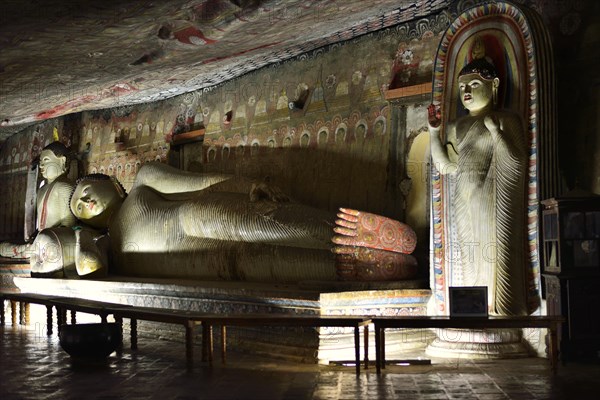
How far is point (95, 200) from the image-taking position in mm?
9102

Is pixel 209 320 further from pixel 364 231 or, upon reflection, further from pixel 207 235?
pixel 207 235

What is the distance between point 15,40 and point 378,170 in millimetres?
3331

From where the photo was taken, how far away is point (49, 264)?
8.72 metres

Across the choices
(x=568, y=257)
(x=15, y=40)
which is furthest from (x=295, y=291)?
(x=15, y=40)

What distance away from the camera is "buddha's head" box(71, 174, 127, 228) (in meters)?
9.12

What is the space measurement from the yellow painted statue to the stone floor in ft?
2.11

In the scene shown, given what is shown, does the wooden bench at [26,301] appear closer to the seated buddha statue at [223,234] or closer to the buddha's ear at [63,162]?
the seated buddha statue at [223,234]

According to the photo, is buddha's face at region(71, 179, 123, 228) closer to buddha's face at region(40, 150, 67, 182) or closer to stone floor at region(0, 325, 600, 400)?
buddha's face at region(40, 150, 67, 182)

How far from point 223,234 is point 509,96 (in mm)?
2782

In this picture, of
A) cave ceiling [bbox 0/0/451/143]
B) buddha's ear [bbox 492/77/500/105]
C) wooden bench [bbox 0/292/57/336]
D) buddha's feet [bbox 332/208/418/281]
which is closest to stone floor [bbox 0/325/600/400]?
buddha's feet [bbox 332/208/418/281]

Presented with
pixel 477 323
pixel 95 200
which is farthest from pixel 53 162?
pixel 477 323

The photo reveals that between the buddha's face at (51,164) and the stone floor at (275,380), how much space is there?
4451 mm

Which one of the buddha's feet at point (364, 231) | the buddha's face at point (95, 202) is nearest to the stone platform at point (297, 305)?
the buddha's feet at point (364, 231)

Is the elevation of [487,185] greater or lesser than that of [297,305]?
greater
